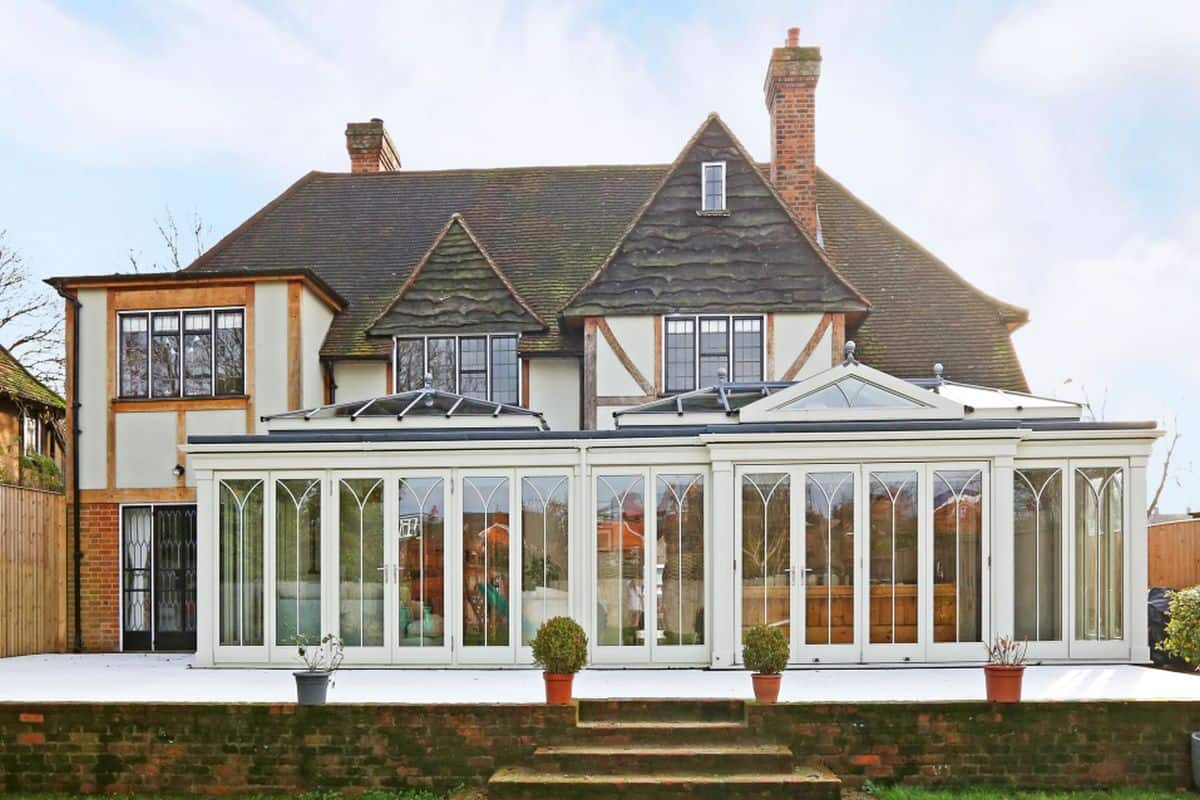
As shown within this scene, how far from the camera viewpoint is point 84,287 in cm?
1639

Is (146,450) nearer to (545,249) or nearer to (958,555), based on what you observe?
(545,249)

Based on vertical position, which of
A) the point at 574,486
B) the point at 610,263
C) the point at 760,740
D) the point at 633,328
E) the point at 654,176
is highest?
the point at 654,176

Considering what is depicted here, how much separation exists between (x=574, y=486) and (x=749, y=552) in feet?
7.53

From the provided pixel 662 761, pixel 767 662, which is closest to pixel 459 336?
pixel 767 662

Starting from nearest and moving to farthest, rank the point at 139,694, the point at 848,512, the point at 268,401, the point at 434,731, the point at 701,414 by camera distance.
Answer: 1. the point at 434,731
2. the point at 139,694
3. the point at 848,512
4. the point at 701,414
5. the point at 268,401

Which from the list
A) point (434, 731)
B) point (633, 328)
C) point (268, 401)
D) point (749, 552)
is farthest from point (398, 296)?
point (434, 731)

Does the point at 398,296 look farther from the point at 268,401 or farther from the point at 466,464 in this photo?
the point at 466,464

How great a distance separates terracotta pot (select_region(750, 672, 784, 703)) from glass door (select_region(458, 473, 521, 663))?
3.96 m

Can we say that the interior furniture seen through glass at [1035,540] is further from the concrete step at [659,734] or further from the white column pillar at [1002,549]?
the concrete step at [659,734]

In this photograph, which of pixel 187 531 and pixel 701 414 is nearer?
pixel 701 414

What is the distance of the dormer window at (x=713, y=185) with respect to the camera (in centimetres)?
1759

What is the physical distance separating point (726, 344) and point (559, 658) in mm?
8189

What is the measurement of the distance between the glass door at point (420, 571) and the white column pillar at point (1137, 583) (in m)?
8.27

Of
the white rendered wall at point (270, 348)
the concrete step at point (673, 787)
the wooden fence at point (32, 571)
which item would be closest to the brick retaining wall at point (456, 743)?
the concrete step at point (673, 787)
